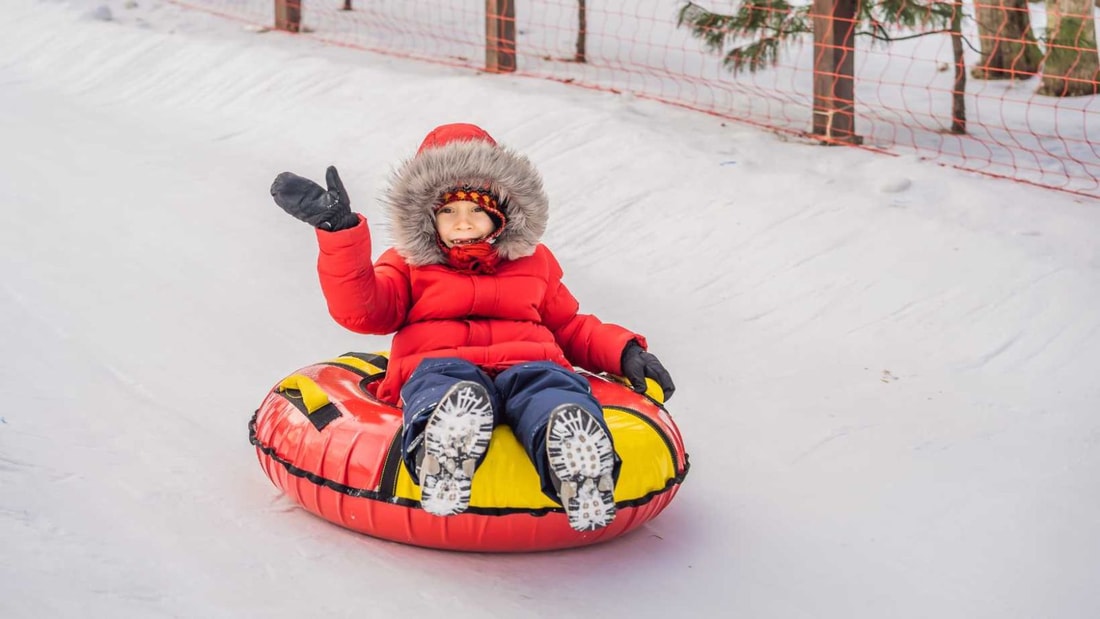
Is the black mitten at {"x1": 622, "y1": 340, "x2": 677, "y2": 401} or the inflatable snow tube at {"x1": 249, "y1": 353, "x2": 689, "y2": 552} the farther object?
the black mitten at {"x1": 622, "y1": 340, "x2": 677, "y2": 401}

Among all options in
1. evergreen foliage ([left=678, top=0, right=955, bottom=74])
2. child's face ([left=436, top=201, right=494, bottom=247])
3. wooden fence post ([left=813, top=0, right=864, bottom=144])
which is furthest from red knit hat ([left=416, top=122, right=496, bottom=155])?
evergreen foliage ([left=678, top=0, right=955, bottom=74])

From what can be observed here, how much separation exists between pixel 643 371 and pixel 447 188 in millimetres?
660

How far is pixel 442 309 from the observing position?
8.96ft

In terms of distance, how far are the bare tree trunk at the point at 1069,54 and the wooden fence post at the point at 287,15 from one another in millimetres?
4776

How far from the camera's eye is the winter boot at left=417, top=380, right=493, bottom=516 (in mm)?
2301

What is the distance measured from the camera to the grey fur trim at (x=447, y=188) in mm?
2732

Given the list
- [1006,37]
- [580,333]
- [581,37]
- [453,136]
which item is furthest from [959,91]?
[453,136]

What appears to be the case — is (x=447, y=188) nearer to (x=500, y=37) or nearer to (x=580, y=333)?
(x=580, y=333)

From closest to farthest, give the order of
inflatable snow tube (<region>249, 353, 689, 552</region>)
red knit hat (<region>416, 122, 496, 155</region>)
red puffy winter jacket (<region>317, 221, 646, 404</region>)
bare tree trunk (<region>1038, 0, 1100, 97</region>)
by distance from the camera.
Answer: inflatable snow tube (<region>249, 353, 689, 552</region>) → red puffy winter jacket (<region>317, 221, 646, 404</region>) → red knit hat (<region>416, 122, 496, 155</region>) → bare tree trunk (<region>1038, 0, 1100, 97</region>)

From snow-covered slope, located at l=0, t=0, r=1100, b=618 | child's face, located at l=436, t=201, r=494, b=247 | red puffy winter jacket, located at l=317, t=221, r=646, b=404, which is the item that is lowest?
snow-covered slope, located at l=0, t=0, r=1100, b=618

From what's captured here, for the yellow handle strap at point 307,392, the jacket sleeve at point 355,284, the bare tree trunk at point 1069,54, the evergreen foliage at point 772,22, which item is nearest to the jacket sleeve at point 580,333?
the jacket sleeve at point 355,284

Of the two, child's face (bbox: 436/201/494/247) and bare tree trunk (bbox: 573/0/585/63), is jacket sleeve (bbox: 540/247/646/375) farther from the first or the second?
bare tree trunk (bbox: 573/0/585/63)

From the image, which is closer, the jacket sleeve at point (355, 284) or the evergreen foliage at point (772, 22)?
the jacket sleeve at point (355, 284)

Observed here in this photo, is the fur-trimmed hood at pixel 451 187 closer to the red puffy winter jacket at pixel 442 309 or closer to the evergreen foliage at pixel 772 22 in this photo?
the red puffy winter jacket at pixel 442 309
